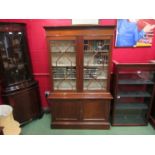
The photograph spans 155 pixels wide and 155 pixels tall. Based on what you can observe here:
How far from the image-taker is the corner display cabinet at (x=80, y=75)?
2.25 meters

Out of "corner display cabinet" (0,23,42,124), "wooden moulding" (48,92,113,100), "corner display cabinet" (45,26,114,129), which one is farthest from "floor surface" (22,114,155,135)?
"wooden moulding" (48,92,113,100)

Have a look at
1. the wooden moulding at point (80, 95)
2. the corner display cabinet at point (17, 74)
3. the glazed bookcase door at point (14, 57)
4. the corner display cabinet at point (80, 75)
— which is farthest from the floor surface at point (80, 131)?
the glazed bookcase door at point (14, 57)

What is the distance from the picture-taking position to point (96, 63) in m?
2.50

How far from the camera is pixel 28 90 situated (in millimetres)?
2598

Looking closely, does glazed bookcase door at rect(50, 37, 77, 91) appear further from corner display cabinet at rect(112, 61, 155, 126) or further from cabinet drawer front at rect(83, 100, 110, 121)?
corner display cabinet at rect(112, 61, 155, 126)

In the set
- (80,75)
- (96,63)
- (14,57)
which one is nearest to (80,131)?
(80,75)

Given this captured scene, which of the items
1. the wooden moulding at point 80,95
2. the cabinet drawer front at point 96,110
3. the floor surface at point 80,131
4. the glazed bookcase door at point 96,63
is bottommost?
the floor surface at point 80,131

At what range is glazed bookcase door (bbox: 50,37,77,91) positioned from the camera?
2.40 m

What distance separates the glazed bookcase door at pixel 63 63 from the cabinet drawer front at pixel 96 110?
42cm

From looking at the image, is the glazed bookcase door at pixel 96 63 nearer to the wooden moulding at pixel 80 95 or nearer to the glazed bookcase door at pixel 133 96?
the wooden moulding at pixel 80 95

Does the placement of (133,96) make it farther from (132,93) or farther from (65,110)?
(65,110)

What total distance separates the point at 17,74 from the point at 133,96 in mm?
2260
